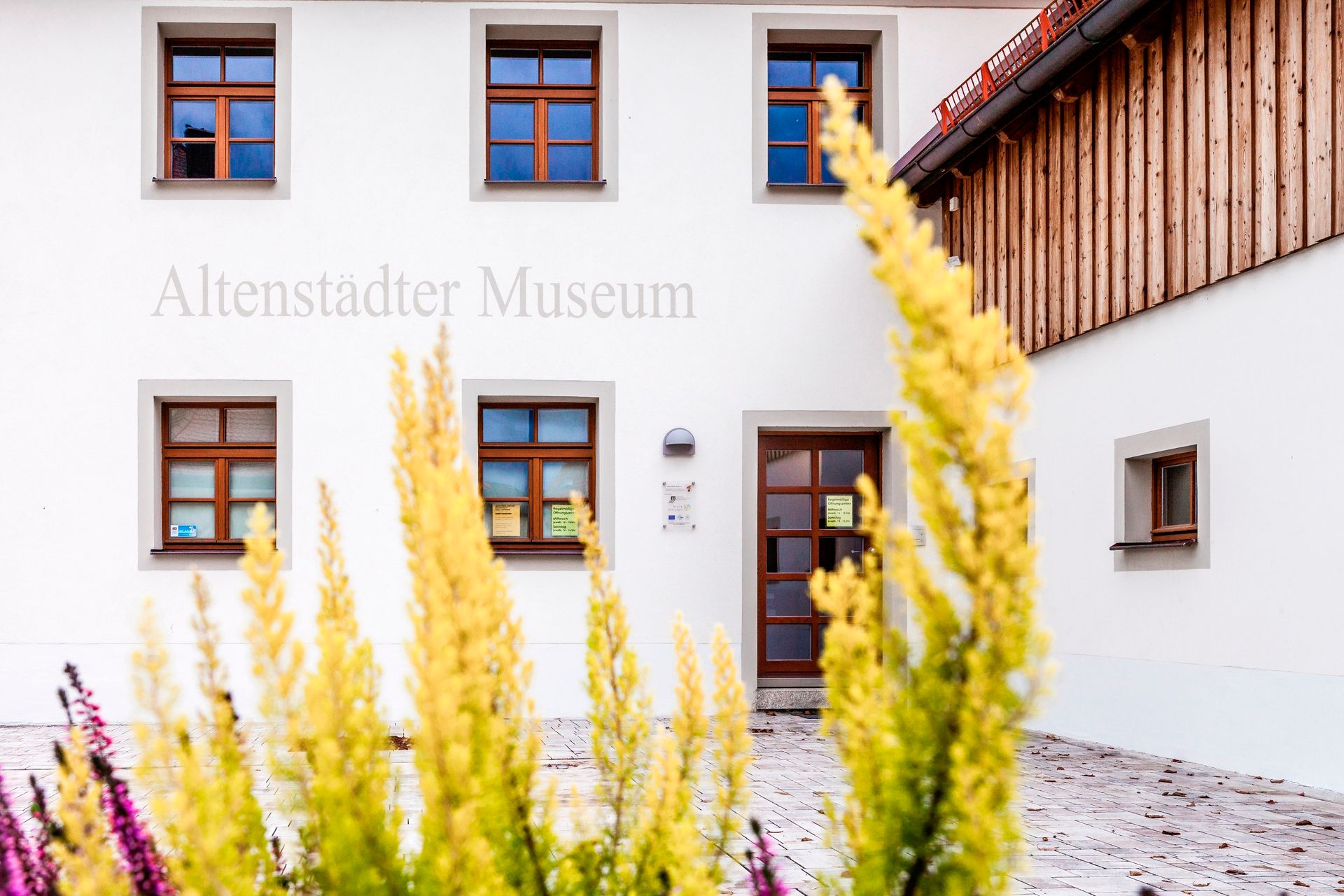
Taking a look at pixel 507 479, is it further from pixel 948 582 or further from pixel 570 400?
pixel 948 582

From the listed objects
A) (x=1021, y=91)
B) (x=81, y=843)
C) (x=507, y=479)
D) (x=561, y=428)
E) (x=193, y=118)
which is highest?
(x=193, y=118)

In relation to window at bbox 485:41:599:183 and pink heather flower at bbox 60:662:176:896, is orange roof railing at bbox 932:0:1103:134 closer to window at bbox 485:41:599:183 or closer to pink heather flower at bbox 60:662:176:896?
window at bbox 485:41:599:183

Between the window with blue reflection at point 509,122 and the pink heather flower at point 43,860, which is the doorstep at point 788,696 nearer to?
the window with blue reflection at point 509,122

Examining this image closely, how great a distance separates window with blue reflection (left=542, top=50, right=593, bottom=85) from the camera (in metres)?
11.2

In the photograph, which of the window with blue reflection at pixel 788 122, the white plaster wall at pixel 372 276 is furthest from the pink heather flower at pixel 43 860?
the window with blue reflection at pixel 788 122

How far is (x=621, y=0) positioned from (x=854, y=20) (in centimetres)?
196

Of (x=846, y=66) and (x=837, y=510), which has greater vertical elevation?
(x=846, y=66)

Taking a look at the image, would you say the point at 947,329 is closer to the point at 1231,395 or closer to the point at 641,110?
the point at 1231,395

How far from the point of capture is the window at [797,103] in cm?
1134

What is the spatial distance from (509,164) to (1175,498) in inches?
237

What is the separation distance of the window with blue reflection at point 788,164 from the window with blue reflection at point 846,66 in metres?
0.63

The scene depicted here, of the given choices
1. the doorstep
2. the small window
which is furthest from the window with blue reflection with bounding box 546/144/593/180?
the small window

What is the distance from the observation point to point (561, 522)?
35.7 feet

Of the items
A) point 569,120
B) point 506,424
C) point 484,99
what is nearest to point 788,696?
point 506,424
